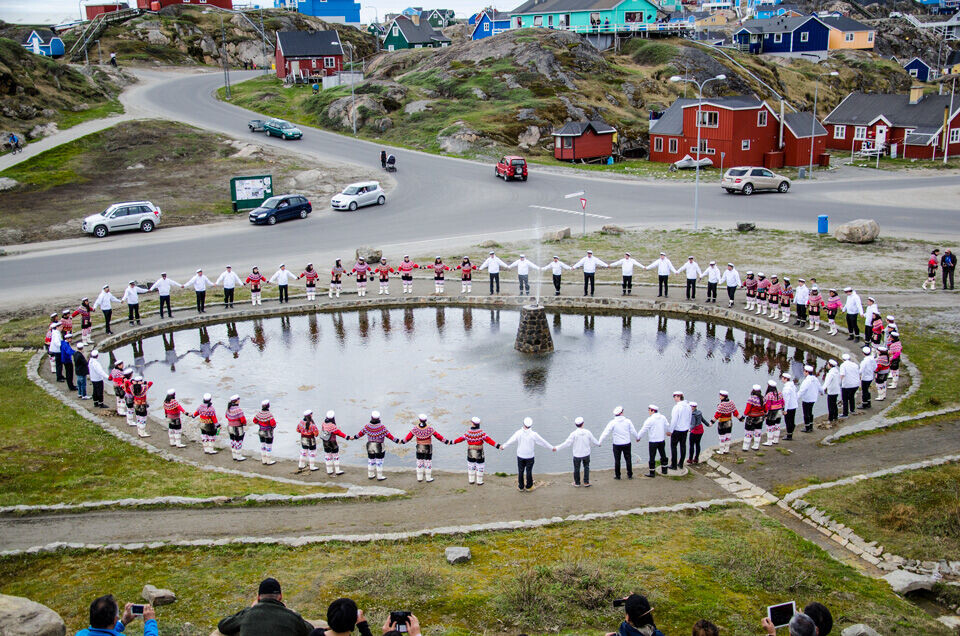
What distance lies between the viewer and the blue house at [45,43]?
336 feet

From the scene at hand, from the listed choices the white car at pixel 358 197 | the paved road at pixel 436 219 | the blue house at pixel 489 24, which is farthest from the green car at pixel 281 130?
the blue house at pixel 489 24

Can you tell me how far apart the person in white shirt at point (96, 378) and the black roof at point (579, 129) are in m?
50.8

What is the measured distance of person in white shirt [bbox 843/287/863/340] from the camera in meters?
25.8

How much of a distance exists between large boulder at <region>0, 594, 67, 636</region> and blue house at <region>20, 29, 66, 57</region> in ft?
363

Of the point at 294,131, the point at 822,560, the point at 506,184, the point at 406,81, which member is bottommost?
the point at 822,560

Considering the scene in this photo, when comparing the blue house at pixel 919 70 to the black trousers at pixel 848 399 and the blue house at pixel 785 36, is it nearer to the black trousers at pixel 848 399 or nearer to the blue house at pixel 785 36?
the blue house at pixel 785 36

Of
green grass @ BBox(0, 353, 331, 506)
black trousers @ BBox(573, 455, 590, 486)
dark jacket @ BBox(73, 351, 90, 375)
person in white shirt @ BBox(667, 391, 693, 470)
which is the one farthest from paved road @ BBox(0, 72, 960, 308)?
person in white shirt @ BBox(667, 391, 693, 470)

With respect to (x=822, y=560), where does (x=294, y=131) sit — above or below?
above

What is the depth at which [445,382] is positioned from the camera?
23891mm

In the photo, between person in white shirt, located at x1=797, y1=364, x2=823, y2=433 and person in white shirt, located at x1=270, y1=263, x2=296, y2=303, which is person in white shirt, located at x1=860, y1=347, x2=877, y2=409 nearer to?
person in white shirt, located at x1=797, y1=364, x2=823, y2=433

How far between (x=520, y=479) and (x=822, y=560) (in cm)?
617

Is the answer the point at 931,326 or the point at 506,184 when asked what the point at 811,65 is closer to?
the point at 506,184

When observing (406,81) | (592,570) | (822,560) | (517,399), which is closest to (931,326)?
(517,399)

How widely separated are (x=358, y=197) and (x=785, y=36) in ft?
325
